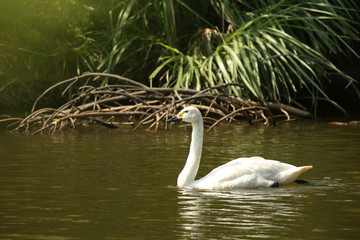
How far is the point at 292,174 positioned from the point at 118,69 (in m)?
9.03

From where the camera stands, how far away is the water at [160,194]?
4.85 m

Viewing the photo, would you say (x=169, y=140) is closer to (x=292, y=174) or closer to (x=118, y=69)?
(x=292, y=174)

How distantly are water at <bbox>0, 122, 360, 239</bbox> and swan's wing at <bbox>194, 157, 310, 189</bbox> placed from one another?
121 millimetres

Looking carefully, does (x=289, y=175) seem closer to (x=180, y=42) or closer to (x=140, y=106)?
(x=140, y=106)

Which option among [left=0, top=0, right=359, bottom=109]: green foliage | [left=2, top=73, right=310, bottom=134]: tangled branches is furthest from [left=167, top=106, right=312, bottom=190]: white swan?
[left=0, top=0, right=359, bottom=109]: green foliage

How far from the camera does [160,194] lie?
244 inches

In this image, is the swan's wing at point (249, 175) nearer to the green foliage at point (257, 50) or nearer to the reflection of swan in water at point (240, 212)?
the reflection of swan in water at point (240, 212)

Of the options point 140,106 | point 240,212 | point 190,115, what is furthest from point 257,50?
point 240,212

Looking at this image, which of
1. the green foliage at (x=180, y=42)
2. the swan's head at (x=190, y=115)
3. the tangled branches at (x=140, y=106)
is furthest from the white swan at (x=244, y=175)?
the green foliage at (x=180, y=42)

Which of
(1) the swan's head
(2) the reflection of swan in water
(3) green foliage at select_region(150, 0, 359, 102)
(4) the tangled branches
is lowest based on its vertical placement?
(2) the reflection of swan in water

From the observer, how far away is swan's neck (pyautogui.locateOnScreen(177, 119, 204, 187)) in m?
6.67

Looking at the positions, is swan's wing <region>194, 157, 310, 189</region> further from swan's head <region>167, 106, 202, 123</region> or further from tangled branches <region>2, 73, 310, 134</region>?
tangled branches <region>2, 73, 310, 134</region>

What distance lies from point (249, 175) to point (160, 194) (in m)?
0.89

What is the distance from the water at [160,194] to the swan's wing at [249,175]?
0.40ft
